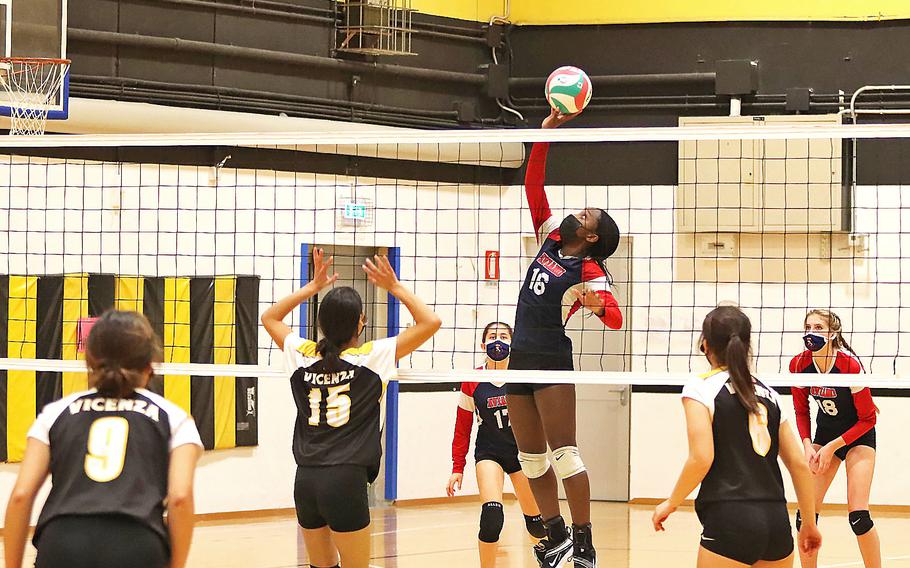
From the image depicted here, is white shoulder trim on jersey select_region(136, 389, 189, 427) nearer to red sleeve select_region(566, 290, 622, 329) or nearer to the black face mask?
red sleeve select_region(566, 290, 622, 329)

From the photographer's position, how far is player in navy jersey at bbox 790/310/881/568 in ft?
21.5

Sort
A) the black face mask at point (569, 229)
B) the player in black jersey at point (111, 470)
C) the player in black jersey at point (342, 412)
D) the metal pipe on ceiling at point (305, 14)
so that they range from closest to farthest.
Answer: the player in black jersey at point (111, 470), the player in black jersey at point (342, 412), the black face mask at point (569, 229), the metal pipe on ceiling at point (305, 14)

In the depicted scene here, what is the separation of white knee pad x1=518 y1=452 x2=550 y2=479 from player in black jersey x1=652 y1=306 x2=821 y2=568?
4.42 ft

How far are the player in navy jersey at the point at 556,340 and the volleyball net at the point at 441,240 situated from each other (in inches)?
159

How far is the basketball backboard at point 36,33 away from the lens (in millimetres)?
7605

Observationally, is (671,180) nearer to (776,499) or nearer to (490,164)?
(490,164)

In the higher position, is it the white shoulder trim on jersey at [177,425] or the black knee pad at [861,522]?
the white shoulder trim on jersey at [177,425]

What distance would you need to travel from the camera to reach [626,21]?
11250 mm

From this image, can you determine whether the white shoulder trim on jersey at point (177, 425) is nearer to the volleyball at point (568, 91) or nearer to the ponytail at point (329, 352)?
the ponytail at point (329, 352)

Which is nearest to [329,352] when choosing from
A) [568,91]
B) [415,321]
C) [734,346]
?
[415,321]

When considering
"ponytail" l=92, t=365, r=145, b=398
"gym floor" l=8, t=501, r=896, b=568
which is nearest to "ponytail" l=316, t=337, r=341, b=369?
"ponytail" l=92, t=365, r=145, b=398

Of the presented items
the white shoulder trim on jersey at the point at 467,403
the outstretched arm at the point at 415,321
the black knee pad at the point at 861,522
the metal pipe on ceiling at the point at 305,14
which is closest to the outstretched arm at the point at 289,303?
the outstretched arm at the point at 415,321

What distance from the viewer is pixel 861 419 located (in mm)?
6652

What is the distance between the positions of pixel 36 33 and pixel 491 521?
4417 millimetres
